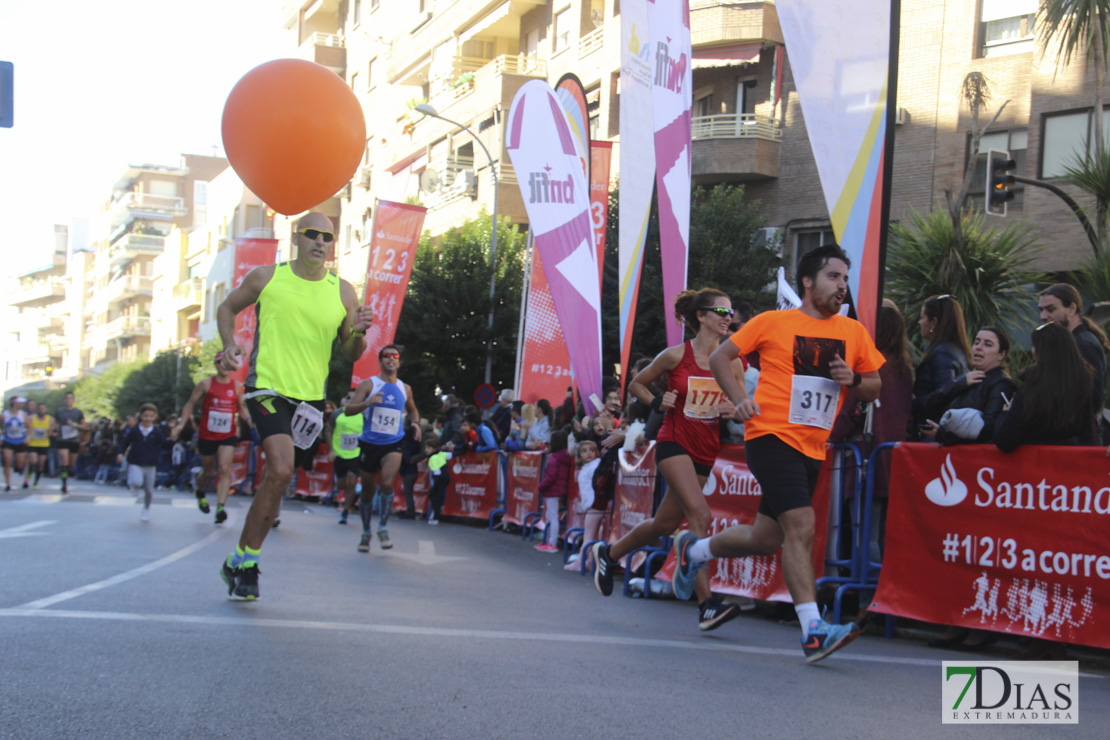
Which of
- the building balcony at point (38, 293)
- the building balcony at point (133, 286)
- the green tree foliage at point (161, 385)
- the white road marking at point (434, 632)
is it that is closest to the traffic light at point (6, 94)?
the white road marking at point (434, 632)

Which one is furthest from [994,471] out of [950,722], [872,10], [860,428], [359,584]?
[359,584]

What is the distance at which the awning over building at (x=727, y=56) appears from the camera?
29.6 m

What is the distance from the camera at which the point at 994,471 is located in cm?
698

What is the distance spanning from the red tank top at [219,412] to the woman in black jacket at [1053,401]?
9939 millimetres

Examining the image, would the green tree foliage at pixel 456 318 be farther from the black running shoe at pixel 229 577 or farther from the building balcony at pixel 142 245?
the building balcony at pixel 142 245

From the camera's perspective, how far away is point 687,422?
289 inches

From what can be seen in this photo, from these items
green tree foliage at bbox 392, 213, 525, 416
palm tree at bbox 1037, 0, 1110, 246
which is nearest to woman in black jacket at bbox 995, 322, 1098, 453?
palm tree at bbox 1037, 0, 1110, 246

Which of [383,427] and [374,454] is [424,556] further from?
[383,427]

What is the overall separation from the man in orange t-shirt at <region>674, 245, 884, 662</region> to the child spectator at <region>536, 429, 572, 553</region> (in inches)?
298

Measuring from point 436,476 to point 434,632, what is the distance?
42.6 feet

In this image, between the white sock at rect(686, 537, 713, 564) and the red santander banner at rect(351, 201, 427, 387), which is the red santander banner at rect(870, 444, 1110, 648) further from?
the red santander banner at rect(351, 201, 427, 387)

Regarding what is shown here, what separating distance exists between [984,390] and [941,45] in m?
20.4

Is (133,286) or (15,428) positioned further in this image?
(133,286)

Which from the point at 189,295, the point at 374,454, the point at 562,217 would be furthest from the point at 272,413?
the point at 189,295
